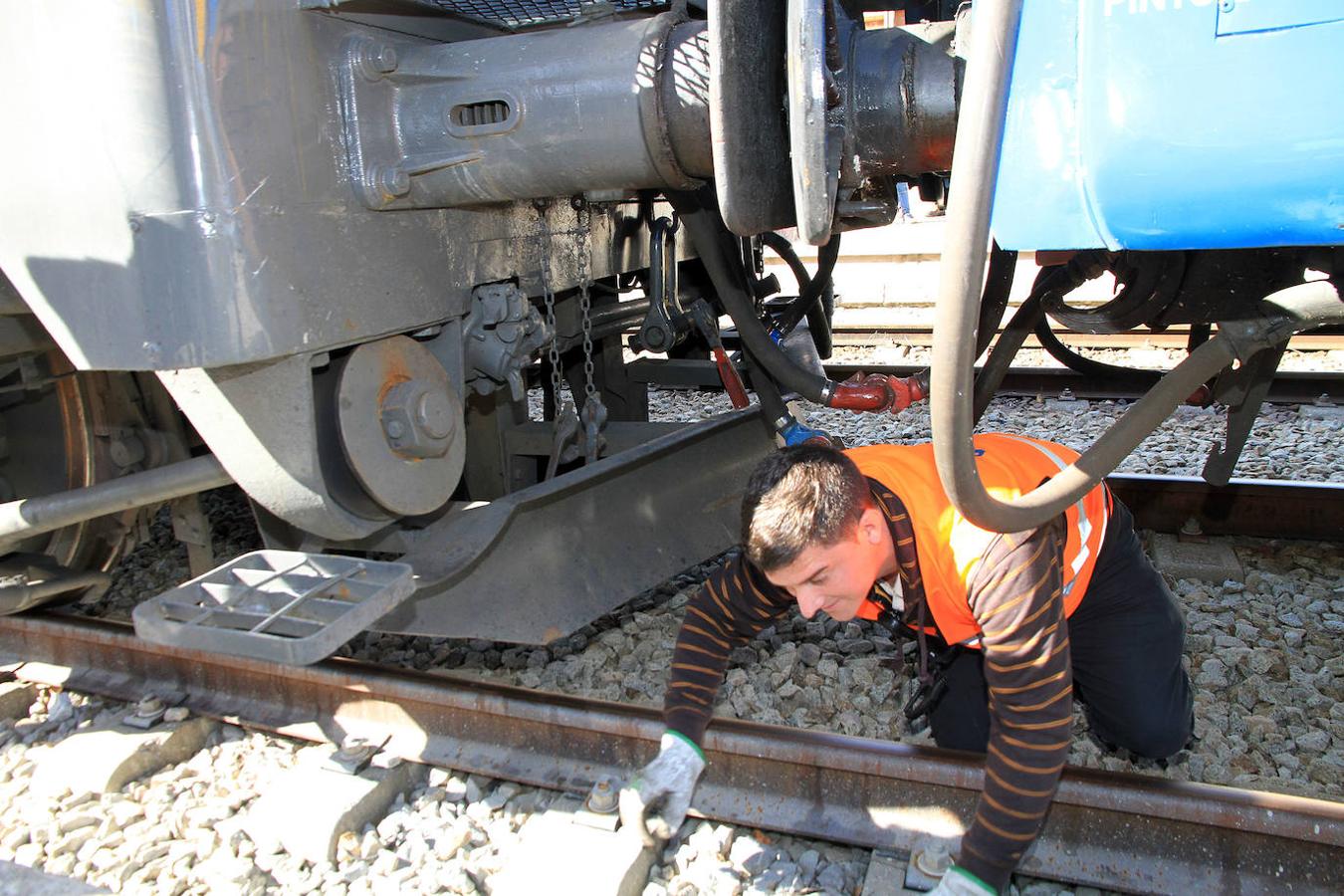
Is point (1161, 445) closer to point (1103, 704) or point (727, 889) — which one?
point (1103, 704)

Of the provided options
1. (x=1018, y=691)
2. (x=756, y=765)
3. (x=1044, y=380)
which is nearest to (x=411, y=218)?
(x=756, y=765)

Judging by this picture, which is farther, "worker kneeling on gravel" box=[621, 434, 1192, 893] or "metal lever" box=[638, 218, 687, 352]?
"metal lever" box=[638, 218, 687, 352]

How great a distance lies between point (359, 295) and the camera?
2.30 metres

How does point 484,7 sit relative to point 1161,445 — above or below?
above

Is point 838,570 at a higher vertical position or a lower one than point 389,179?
lower

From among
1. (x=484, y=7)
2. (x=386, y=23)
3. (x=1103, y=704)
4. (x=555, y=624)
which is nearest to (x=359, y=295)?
(x=386, y=23)

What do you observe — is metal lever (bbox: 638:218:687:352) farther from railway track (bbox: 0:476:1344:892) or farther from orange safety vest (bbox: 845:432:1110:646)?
railway track (bbox: 0:476:1344:892)

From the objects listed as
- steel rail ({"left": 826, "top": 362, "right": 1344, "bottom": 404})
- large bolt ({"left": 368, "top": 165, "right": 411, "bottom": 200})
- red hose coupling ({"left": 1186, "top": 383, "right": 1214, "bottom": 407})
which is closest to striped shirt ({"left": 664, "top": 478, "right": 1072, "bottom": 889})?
red hose coupling ({"left": 1186, "top": 383, "right": 1214, "bottom": 407})

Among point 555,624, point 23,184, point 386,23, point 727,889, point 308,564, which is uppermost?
point 386,23

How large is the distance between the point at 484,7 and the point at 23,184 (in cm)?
115

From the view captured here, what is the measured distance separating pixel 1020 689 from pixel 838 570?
1.33 ft

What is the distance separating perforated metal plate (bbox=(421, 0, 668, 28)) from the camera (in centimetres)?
252

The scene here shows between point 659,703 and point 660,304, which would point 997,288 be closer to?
point 660,304

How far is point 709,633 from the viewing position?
94.7 inches
